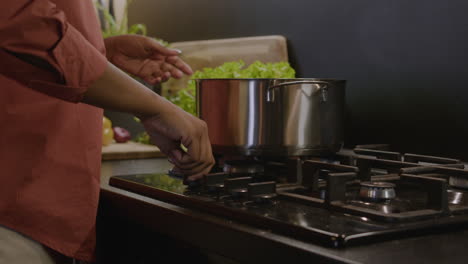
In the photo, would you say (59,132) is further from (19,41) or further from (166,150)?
(19,41)

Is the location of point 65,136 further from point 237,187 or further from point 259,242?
point 259,242

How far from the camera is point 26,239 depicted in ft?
3.26

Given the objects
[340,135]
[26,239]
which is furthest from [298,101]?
[26,239]

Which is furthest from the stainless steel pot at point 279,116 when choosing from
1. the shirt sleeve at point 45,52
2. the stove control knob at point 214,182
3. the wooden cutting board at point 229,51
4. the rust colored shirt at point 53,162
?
the wooden cutting board at point 229,51

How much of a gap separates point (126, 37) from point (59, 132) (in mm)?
370

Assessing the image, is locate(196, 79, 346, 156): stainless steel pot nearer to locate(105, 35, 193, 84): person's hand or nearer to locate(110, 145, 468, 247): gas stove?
locate(110, 145, 468, 247): gas stove

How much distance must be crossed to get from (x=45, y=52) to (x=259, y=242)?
0.36 meters

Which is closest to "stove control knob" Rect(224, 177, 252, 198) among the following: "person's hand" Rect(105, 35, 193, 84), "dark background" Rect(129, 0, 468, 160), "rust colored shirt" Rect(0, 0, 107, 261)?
"rust colored shirt" Rect(0, 0, 107, 261)

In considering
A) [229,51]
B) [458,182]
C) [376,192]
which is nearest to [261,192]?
[376,192]

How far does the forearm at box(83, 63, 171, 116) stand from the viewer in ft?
2.66

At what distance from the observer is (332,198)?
33.4 inches

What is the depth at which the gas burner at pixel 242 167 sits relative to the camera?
1172 mm

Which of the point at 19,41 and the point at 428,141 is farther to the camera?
the point at 428,141

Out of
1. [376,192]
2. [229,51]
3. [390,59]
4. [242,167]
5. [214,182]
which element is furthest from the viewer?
[229,51]
